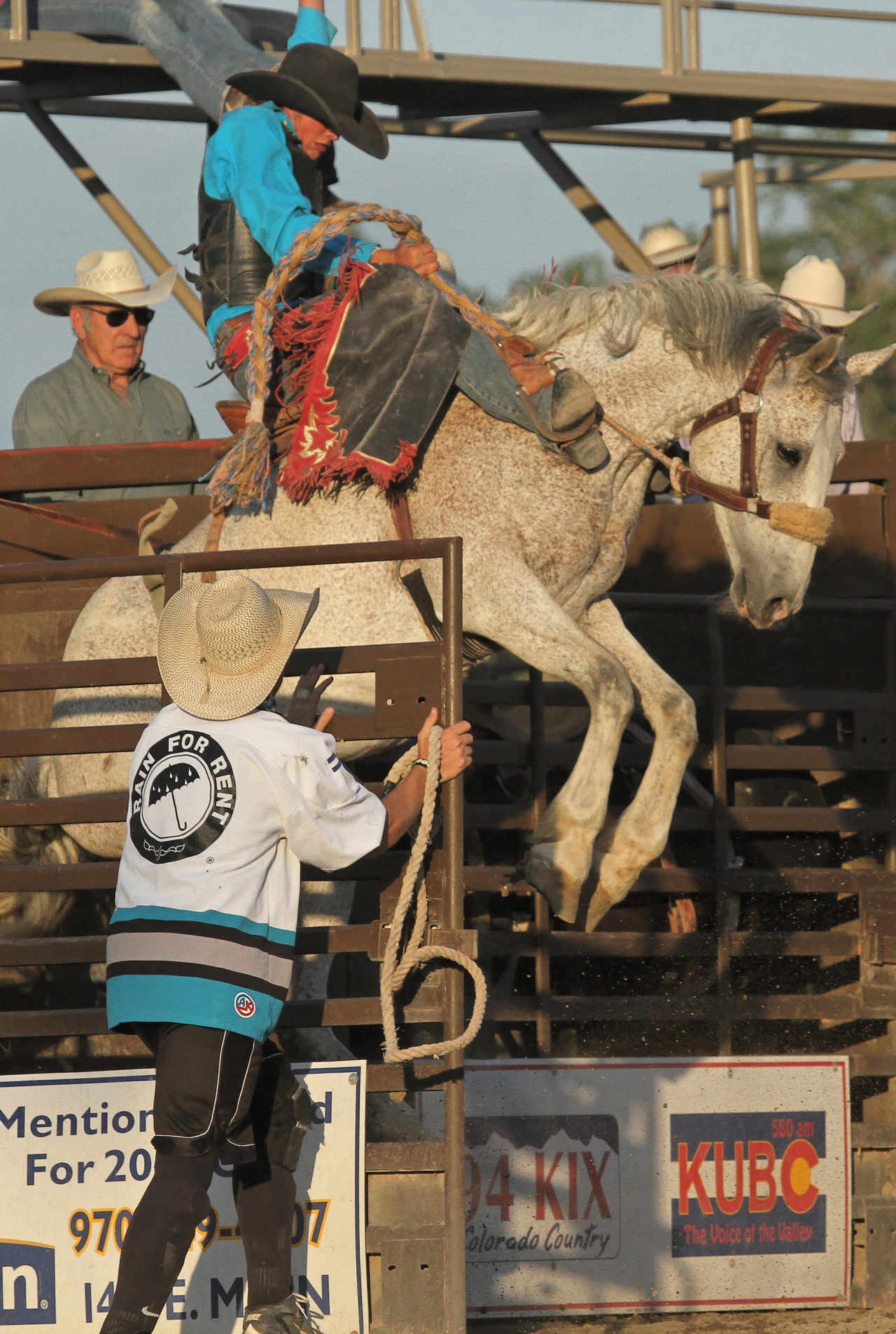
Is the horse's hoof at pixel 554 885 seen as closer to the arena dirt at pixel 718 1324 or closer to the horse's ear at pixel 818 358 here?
the arena dirt at pixel 718 1324

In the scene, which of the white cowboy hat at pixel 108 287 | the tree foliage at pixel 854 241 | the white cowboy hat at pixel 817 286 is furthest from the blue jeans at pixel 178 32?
the tree foliage at pixel 854 241

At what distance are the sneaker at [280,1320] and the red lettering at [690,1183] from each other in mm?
2128

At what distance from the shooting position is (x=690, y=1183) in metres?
5.71

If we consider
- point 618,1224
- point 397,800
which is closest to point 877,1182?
point 618,1224

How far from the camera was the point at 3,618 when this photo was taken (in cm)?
632

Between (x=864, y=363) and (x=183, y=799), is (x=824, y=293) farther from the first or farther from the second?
(x=183, y=799)

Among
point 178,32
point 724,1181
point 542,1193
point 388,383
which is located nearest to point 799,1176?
point 724,1181

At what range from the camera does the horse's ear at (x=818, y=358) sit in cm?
515

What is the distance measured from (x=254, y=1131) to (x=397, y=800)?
2.85ft

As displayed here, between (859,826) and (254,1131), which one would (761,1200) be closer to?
(859,826)

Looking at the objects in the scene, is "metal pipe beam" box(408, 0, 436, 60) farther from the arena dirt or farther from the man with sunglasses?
the arena dirt

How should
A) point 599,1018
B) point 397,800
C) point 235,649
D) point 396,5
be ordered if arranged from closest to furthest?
point 235,649
point 397,800
point 599,1018
point 396,5

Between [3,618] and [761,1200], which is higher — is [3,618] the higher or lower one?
the higher one

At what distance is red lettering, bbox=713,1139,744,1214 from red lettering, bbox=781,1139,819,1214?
0.16m
